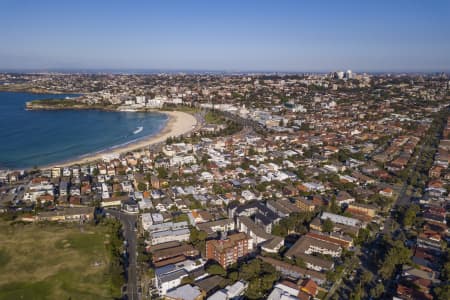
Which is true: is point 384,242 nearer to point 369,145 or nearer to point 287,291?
point 287,291

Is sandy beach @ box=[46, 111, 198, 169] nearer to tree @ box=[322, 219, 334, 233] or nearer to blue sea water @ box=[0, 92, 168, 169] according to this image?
blue sea water @ box=[0, 92, 168, 169]

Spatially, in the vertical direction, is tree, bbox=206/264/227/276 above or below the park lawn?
above

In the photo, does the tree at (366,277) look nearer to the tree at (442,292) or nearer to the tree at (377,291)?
the tree at (377,291)

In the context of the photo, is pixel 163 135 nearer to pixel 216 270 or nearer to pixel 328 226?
pixel 328 226

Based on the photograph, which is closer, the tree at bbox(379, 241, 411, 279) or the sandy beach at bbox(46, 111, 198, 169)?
the tree at bbox(379, 241, 411, 279)

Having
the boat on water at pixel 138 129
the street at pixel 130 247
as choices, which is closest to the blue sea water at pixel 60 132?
the boat on water at pixel 138 129

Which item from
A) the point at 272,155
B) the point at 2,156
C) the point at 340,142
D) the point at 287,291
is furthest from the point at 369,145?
the point at 2,156

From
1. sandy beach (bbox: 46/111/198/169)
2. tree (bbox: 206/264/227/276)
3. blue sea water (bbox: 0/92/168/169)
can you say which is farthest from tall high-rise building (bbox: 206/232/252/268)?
blue sea water (bbox: 0/92/168/169)
